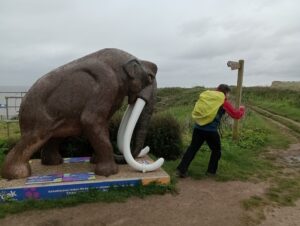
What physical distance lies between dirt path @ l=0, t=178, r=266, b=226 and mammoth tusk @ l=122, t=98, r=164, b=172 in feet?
1.92

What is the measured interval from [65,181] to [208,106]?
8.45ft

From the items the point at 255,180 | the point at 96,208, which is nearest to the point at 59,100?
the point at 96,208

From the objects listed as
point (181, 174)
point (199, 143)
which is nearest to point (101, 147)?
point (181, 174)

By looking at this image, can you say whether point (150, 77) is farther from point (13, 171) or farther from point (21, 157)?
point (13, 171)

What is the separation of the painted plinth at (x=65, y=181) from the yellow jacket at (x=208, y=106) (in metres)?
1.15

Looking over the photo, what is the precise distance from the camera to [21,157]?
535 centimetres

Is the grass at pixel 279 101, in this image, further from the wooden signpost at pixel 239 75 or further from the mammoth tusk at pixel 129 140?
the mammoth tusk at pixel 129 140

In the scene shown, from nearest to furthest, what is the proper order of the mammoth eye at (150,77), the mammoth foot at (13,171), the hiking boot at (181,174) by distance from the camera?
the mammoth foot at (13,171) < the mammoth eye at (150,77) < the hiking boot at (181,174)

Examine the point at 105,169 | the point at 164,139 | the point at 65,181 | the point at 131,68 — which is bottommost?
the point at 65,181

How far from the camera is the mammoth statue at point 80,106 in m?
5.37

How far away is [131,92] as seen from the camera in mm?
5953

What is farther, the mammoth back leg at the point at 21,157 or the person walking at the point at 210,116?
the person walking at the point at 210,116

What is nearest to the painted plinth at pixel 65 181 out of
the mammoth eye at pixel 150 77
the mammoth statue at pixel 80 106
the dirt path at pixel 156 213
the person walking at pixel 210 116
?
the mammoth statue at pixel 80 106

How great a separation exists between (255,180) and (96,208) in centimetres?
308
